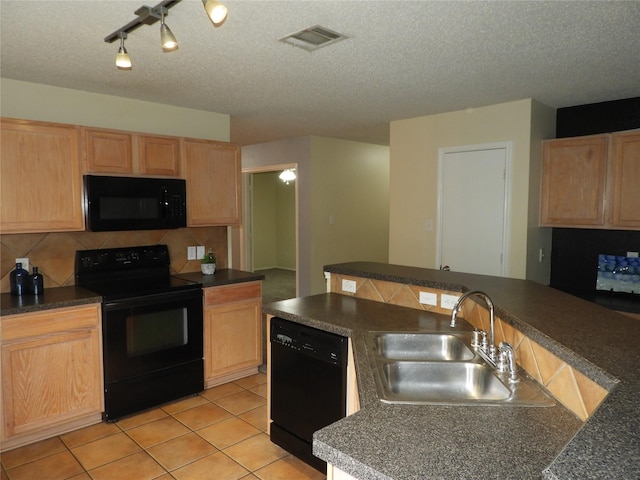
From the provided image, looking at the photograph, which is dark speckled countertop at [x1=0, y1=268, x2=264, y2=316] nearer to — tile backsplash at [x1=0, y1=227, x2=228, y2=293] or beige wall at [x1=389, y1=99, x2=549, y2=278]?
tile backsplash at [x1=0, y1=227, x2=228, y2=293]

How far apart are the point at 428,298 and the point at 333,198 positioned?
12.0 ft

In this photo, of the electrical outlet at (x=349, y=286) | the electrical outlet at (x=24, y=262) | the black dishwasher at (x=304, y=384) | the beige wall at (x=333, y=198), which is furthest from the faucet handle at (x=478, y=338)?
the beige wall at (x=333, y=198)

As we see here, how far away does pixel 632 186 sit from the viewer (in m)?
3.42

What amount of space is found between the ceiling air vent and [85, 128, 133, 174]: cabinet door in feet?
5.14

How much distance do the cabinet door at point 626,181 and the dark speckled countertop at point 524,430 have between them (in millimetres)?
2164

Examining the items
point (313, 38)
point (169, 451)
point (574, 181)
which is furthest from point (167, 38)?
point (574, 181)

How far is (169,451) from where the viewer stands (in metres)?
2.65

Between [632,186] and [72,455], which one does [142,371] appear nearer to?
[72,455]

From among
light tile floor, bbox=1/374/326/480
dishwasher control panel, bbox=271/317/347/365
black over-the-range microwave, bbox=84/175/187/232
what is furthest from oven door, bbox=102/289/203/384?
dishwasher control panel, bbox=271/317/347/365

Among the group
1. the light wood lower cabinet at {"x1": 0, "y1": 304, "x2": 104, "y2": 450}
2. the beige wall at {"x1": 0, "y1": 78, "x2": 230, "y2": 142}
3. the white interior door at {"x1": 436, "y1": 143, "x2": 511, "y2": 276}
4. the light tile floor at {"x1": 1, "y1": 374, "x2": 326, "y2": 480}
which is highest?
the beige wall at {"x1": 0, "y1": 78, "x2": 230, "y2": 142}

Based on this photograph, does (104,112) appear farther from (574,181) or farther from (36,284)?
(574,181)

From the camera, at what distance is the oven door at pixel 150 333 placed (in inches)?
116

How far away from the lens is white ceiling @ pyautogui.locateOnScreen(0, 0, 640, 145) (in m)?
2.04

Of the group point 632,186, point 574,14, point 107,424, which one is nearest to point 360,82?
point 574,14
